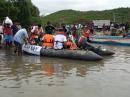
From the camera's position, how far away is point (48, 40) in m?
16.7

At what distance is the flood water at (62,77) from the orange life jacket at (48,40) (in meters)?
0.87

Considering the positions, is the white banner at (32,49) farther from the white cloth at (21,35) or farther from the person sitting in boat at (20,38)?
the white cloth at (21,35)

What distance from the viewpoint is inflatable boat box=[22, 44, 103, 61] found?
15.1 meters

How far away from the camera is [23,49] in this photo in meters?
17.5

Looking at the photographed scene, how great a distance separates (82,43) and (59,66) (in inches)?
147

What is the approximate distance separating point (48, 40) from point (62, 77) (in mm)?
5318

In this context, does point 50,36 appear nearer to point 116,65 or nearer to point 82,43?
point 82,43

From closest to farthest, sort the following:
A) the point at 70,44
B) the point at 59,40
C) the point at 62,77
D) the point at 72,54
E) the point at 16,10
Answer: the point at 62,77 < the point at 72,54 < the point at 59,40 < the point at 70,44 < the point at 16,10

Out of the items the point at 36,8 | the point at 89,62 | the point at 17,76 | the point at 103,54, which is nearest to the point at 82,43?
the point at 103,54

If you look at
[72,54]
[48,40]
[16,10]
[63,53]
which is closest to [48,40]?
[48,40]

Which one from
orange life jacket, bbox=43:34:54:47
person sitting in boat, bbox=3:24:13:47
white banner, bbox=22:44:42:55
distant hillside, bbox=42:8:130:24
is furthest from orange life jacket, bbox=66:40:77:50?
distant hillside, bbox=42:8:130:24

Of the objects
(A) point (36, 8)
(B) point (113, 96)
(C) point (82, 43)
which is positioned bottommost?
(B) point (113, 96)

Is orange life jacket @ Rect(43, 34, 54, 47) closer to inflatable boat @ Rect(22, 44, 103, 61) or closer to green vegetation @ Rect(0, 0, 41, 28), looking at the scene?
inflatable boat @ Rect(22, 44, 103, 61)

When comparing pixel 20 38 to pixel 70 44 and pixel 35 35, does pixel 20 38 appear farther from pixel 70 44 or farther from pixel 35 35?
pixel 35 35
